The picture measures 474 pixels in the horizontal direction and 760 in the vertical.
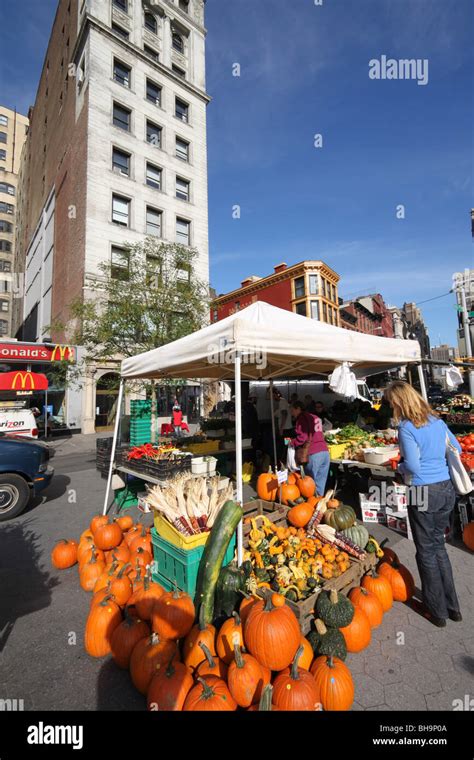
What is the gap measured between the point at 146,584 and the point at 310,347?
120 inches

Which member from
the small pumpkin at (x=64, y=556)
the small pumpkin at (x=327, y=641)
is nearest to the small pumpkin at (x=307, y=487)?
the small pumpkin at (x=327, y=641)

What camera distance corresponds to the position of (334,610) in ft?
9.02

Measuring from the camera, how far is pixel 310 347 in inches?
159

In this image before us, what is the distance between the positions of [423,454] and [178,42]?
38749mm

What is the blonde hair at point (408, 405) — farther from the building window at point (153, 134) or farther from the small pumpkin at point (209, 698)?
the building window at point (153, 134)

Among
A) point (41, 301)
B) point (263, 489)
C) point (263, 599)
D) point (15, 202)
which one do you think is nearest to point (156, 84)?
point (41, 301)

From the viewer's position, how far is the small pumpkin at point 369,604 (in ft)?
9.91

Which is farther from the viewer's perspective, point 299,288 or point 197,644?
point 299,288

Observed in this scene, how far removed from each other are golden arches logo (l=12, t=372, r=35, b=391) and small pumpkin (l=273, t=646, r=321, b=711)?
1641 cm

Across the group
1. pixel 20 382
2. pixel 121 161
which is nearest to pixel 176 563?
pixel 20 382

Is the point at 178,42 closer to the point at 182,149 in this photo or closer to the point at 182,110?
the point at 182,110

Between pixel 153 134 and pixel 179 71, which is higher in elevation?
pixel 179 71
